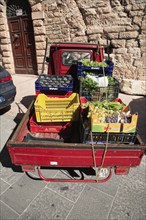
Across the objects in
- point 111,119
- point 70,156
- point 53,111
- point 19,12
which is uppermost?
point 19,12

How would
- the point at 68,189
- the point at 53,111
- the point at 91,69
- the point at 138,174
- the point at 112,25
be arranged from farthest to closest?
the point at 112,25 < the point at 91,69 < the point at 53,111 < the point at 138,174 < the point at 68,189

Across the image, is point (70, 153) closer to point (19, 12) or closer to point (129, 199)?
point (129, 199)

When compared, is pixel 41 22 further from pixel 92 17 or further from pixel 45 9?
pixel 92 17

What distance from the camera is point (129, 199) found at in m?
2.25

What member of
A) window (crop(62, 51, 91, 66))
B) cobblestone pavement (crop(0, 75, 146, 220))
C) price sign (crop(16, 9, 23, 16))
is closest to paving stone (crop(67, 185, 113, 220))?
cobblestone pavement (crop(0, 75, 146, 220))

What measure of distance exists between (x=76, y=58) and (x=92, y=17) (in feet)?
11.7

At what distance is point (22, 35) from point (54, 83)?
6.36m

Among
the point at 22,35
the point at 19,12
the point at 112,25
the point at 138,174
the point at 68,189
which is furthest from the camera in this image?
the point at 22,35

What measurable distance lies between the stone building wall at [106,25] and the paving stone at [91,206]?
16.9 ft

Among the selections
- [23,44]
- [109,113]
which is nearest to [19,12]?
[23,44]

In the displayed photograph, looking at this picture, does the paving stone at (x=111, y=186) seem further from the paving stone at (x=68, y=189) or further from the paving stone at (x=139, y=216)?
the paving stone at (x=139, y=216)

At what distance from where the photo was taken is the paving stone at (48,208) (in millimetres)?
2025

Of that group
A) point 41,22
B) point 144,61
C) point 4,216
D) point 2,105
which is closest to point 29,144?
point 4,216

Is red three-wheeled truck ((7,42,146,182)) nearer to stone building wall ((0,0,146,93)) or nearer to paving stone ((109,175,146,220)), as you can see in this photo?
paving stone ((109,175,146,220))
